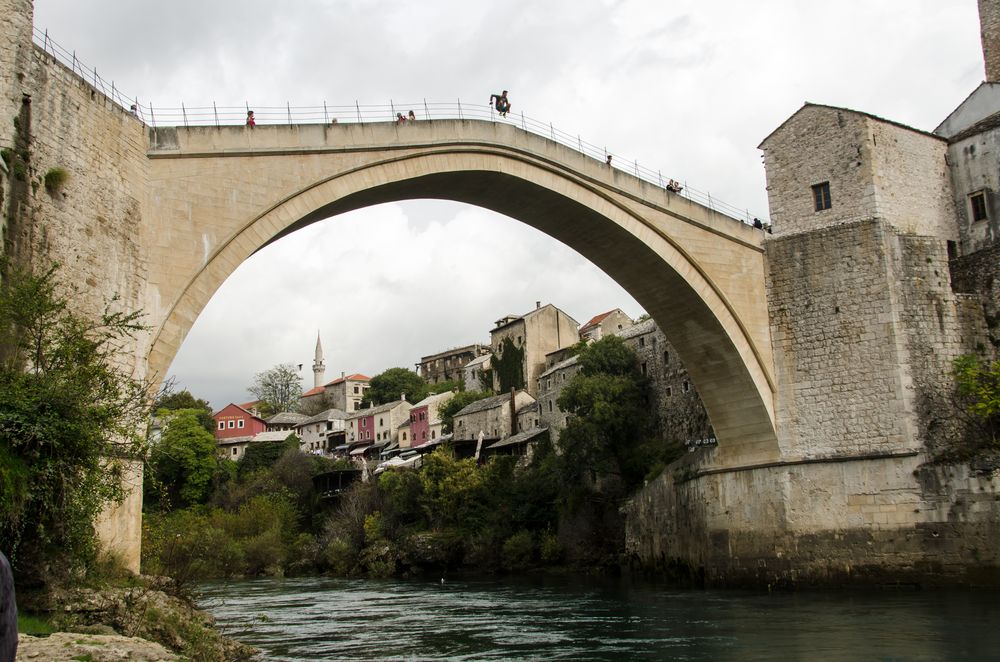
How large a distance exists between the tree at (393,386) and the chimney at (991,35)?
53.3 meters

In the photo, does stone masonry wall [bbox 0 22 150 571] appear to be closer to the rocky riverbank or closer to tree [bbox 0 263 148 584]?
tree [bbox 0 263 148 584]

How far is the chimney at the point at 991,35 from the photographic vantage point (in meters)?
25.1

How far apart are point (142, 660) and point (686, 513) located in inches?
580

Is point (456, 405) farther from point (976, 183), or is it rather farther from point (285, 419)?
point (976, 183)

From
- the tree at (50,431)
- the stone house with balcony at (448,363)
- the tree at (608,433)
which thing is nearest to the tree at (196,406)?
the stone house with balcony at (448,363)

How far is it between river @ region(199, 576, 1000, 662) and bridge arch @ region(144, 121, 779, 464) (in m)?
3.96

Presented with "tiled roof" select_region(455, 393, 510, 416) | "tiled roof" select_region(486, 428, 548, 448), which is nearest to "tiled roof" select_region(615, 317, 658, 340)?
"tiled roof" select_region(486, 428, 548, 448)

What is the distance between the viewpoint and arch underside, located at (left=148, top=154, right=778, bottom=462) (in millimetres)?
18141

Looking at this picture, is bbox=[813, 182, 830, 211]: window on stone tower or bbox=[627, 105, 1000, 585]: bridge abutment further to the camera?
bbox=[813, 182, 830, 211]: window on stone tower

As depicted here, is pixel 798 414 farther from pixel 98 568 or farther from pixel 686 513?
pixel 98 568

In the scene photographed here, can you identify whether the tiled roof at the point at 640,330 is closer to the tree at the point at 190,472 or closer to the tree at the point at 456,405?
the tree at the point at 456,405

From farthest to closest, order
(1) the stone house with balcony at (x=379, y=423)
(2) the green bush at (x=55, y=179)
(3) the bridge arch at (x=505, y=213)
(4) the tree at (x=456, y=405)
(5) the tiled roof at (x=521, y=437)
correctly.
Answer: (1) the stone house with balcony at (x=379, y=423) → (4) the tree at (x=456, y=405) → (5) the tiled roof at (x=521, y=437) → (3) the bridge arch at (x=505, y=213) → (2) the green bush at (x=55, y=179)

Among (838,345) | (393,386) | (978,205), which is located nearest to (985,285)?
(978,205)

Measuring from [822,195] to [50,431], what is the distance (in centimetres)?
1552
